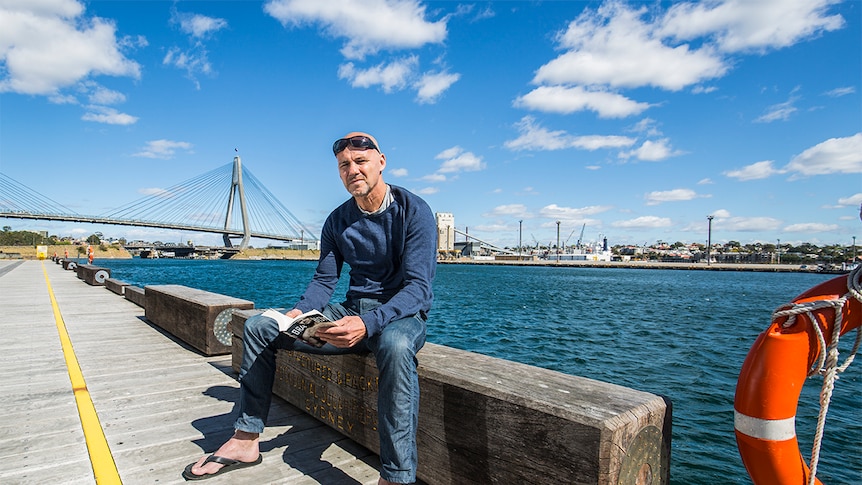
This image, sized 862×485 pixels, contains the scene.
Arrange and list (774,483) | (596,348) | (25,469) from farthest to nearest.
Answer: (596,348), (25,469), (774,483)

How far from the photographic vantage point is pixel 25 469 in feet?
7.12

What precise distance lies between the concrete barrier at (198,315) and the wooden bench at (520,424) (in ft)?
8.70

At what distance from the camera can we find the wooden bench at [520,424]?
1349 millimetres

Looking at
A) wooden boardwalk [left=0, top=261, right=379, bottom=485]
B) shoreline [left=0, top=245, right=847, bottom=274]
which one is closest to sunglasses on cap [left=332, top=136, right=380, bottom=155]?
wooden boardwalk [left=0, top=261, right=379, bottom=485]

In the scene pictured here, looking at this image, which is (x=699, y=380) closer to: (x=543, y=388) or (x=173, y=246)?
(x=543, y=388)

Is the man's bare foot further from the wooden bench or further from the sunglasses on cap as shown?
the sunglasses on cap

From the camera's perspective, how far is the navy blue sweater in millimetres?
2070

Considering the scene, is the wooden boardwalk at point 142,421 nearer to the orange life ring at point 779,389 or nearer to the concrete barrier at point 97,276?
the orange life ring at point 779,389

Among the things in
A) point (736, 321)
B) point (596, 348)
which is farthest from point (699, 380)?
point (736, 321)

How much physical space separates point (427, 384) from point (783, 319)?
4.30 feet

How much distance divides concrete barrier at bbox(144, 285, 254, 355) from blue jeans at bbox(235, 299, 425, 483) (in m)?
2.15

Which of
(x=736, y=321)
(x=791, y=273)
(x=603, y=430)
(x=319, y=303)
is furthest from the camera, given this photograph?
(x=791, y=273)

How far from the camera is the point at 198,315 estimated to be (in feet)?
15.5

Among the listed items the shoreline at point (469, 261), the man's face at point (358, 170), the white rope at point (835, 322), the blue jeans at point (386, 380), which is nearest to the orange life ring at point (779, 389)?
the white rope at point (835, 322)
